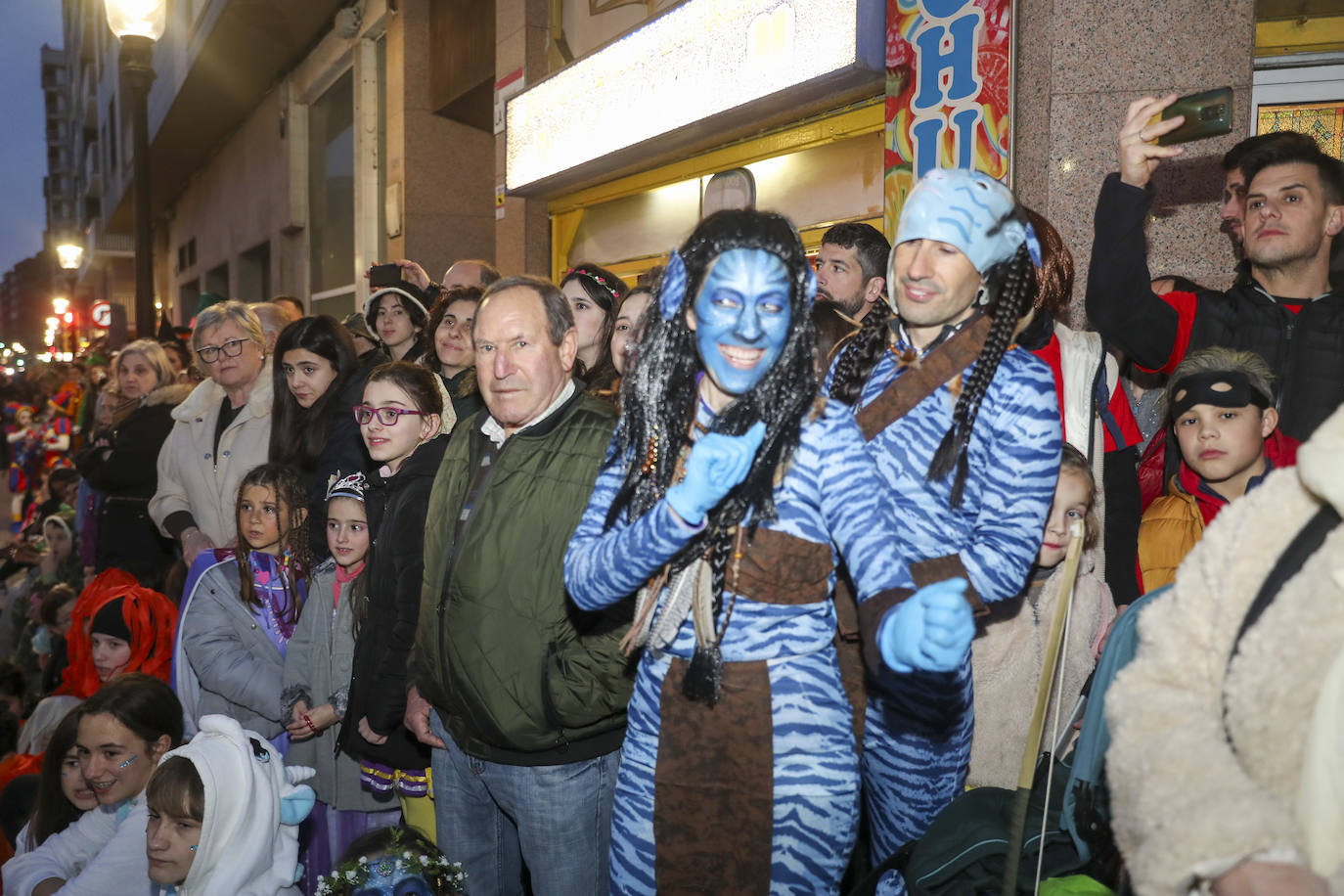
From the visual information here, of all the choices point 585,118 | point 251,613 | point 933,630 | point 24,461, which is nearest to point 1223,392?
point 933,630

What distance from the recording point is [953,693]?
2115mm

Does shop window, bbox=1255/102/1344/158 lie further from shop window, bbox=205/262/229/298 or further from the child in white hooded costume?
shop window, bbox=205/262/229/298

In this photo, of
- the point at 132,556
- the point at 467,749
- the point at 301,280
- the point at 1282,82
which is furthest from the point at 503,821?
the point at 301,280

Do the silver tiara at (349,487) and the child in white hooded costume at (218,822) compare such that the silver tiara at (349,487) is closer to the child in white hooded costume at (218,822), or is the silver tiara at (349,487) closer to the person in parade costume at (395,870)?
the child in white hooded costume at (218,822)

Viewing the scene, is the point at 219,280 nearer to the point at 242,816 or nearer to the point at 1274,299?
the point at 242,816

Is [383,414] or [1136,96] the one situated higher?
[1136,96]

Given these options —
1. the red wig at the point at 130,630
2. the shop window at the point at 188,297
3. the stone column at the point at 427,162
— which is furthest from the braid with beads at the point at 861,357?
the shop window at the point at 188,297

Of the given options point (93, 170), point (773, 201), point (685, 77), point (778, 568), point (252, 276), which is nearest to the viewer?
point (778, 568)

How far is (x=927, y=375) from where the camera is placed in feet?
7.02

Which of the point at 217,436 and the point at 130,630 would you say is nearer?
the point at 130,630

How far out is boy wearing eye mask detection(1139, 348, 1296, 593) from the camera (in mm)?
2805

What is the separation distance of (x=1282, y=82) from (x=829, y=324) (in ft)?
11.0

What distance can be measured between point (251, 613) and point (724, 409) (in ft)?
8.72

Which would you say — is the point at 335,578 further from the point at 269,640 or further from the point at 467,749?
the point at 467,749
